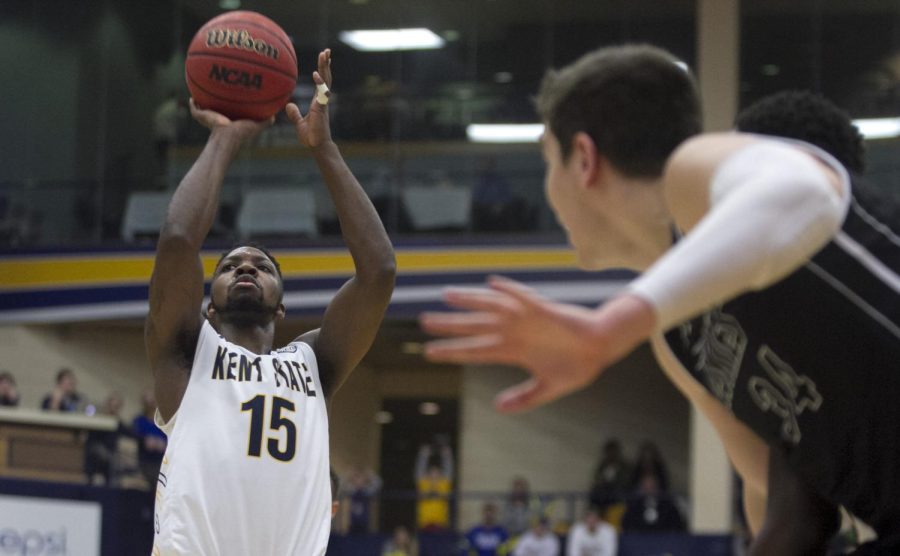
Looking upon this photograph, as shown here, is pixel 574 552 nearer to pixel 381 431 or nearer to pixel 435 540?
pixel 435 540

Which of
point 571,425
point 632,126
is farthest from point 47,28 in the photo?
point 632,126

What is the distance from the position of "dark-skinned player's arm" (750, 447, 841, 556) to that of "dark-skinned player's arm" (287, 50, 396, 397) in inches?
93.5

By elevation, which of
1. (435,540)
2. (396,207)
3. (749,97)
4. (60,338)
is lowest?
(435,540)

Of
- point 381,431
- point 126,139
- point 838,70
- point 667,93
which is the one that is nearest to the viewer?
point 667,93

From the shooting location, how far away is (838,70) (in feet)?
59.8

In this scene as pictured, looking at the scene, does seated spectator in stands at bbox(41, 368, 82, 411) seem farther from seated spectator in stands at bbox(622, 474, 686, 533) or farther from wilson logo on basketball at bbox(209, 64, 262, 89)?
wilson logo on basketball at bbox(209, 64, 262, 89)

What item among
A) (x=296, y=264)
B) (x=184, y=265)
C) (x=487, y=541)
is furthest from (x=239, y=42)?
(x=296, y=264)

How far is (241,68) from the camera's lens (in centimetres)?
460

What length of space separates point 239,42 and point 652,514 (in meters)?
13.3

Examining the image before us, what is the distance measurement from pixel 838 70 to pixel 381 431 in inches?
551

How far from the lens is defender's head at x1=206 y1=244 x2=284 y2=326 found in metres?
4.53

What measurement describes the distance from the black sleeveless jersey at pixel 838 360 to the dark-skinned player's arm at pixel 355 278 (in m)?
2.30

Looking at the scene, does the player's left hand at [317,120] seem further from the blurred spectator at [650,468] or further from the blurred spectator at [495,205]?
the blurred spectator at [495,205]

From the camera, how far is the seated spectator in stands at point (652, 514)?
17.1m
